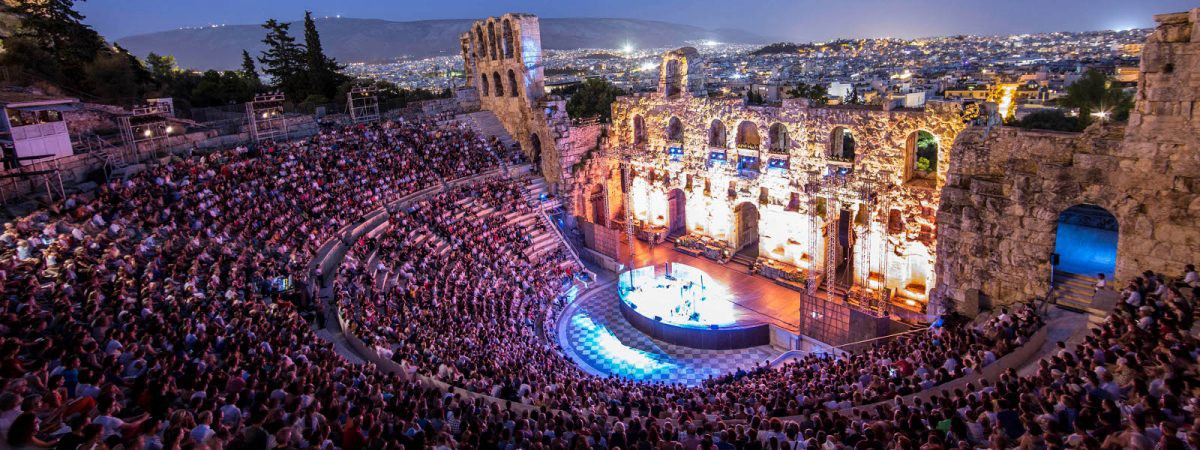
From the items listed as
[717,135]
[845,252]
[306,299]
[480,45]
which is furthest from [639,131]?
[306,299]

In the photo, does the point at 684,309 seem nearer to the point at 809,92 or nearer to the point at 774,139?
the point at 774,139

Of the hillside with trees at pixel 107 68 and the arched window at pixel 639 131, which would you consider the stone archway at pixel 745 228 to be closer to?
the arched window at pixel 639 131

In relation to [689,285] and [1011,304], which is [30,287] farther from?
[1011,304]

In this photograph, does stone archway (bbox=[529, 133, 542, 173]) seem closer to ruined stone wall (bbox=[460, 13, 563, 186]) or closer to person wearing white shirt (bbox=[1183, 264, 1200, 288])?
ruined stone wall (bbox=[460, 13, 563, 186])

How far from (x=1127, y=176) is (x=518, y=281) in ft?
58.7

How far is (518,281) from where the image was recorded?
23.9m

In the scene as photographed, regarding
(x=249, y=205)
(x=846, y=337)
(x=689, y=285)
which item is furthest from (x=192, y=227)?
(x=846, y=337)

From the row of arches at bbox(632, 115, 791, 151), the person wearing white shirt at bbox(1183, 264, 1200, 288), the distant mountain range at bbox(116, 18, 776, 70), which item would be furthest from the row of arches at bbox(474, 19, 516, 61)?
the distant mountain range at bbox(116, 18, 776, 70)

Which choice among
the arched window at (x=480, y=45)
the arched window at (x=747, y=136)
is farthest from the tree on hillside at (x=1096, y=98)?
the arched window at (x=480, y=45)

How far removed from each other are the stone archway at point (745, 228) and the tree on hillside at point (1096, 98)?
54.0ft

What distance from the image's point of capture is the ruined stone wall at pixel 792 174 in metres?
21.9

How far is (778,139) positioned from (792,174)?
3247mm

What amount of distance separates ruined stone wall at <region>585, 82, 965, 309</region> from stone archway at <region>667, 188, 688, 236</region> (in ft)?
1.51

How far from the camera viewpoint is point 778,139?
1110 inches
